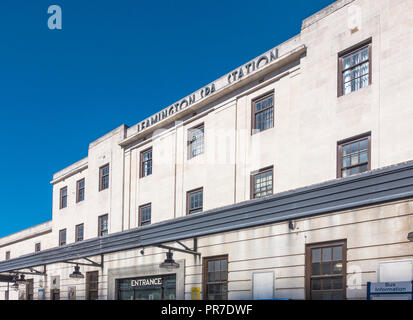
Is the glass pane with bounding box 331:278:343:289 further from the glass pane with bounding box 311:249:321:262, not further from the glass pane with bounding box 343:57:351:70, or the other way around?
the glass pane with bounding box 343:57:351:70

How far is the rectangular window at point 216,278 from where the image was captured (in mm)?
20594

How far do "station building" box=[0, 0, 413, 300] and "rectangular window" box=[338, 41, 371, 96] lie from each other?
41 millimetres

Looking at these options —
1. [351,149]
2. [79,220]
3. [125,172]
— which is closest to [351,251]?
[351,149]

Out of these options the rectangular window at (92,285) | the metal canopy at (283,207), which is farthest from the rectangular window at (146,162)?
the rectangular window at (92,285)

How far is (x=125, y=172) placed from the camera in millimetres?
29906

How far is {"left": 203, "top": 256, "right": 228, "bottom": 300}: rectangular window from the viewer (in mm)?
20594

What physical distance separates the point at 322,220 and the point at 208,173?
7.79 meters

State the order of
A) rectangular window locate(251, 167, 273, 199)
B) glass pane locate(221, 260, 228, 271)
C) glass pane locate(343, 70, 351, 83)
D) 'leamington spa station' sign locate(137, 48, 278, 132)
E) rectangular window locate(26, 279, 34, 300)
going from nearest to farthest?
glass pane locate(343, 70, 351, 83), rectangular window locate(251, 167, 273, 199), glass pane locate(221, 260, 228, 271), 'leamington spa station' sign locate(137, 48, 278, 132), rectangular window locate(26, 279, 34, 300)

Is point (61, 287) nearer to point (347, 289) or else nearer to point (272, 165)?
point (272, 165)

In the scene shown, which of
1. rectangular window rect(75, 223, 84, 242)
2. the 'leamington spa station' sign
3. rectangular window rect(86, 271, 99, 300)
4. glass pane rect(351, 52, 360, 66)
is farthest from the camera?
rectangular window rect(75, 223, 84, 242)

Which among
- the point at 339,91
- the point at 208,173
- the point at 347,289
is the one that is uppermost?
the point at 339,91

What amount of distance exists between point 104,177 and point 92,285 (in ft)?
21.6

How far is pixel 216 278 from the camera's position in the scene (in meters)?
21.0

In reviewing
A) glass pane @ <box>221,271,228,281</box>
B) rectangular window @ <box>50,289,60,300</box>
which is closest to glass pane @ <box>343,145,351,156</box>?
glass pane @ <box>221,271,228,281</box>
